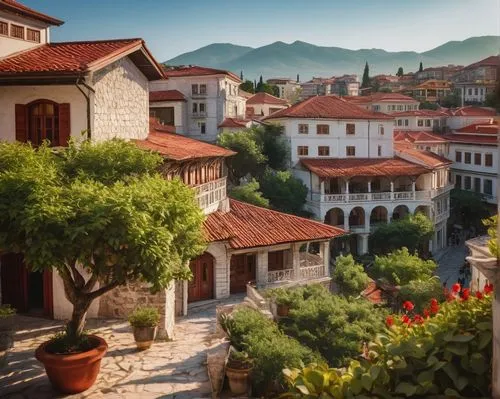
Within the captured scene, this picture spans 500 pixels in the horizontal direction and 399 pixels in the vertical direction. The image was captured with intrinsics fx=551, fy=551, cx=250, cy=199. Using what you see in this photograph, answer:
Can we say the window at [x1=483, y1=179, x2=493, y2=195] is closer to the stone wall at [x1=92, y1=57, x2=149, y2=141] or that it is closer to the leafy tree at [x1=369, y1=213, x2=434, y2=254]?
the leafy tree at [x1=369, y1=213, x2=434, y2=254]

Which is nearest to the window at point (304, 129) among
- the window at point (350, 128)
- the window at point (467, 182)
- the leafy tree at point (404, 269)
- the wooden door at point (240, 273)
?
the window at point (350, 128)

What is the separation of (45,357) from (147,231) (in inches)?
138

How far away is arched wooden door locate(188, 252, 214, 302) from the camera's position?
896 inches

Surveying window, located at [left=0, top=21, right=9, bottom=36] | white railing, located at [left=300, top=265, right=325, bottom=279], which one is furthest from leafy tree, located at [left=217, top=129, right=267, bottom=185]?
window, located at [left=0, top=21, right=9, bottom=36]

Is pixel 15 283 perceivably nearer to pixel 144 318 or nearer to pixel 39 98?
pixel 144 318

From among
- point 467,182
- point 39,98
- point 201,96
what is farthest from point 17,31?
point 467,182

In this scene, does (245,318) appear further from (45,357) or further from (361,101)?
(361,101)

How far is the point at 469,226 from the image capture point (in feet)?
183

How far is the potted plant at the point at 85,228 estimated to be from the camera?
1031cm

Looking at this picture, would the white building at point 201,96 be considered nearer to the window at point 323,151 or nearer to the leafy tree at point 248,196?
the window at point 323,151

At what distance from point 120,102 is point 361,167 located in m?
31.0

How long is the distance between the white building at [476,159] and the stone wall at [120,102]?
1676 inches

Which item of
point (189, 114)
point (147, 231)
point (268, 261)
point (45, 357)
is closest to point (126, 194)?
point (147, 231)

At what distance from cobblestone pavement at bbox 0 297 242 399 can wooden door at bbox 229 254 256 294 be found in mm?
7334
